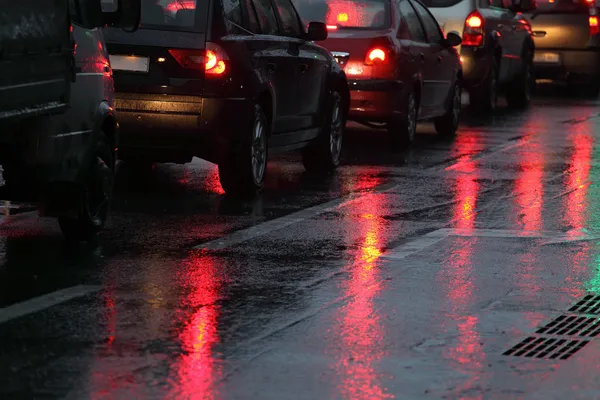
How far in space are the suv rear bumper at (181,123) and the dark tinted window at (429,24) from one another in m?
7.03

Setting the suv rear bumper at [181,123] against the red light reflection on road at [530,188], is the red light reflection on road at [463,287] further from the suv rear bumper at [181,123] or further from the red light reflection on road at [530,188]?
the suv rear bumper at [181,123]

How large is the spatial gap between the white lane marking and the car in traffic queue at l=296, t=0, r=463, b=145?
9477mm

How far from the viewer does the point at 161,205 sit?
12.6 m

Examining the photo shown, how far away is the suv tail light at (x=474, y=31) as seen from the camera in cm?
2389

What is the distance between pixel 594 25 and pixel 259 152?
53.1 feet

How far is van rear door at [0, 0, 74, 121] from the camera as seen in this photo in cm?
873

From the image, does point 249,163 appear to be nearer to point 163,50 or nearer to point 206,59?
point 206,59

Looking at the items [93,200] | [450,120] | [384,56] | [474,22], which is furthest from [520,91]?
[93,200]

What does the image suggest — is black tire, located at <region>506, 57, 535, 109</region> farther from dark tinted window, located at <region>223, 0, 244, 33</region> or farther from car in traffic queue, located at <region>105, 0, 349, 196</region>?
dark tinted window, located at <region>223, 0, 244, 33</region>

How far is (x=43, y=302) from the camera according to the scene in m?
8.16

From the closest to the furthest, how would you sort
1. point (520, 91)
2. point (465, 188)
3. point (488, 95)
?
1. point (465, 188)
2. point (488, 95)
3. point (520, 91)

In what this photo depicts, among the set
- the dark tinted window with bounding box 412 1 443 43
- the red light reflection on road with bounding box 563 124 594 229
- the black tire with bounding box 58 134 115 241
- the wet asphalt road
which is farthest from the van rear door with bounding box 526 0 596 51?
the black tire with bounding box 58 134 115 241

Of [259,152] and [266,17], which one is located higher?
[266,17]

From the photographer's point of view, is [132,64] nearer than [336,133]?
Yes
